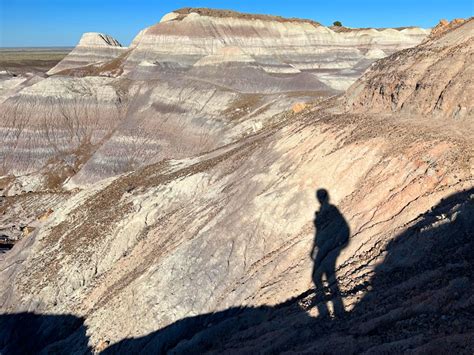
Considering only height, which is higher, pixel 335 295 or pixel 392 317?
pixel 392 317

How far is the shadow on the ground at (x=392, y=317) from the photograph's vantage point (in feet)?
23.7

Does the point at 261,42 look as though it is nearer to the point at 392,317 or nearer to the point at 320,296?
the point at 320,296

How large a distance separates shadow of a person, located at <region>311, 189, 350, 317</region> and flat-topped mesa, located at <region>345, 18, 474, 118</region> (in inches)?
196

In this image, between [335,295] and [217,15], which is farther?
[217,15]

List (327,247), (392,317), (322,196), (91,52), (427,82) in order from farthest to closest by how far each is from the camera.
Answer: (91,52)
(427,82)
(322,196)
(327,247)
(392,317)

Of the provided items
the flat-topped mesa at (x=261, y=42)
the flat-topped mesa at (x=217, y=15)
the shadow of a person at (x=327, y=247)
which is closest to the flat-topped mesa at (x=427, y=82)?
the shadow of a person at (x=327, y=247)

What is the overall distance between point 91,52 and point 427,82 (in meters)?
81.0

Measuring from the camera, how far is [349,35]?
81812 mm

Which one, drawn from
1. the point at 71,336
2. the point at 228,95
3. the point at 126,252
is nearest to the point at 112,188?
the point at 126,252

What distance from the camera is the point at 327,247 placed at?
11.7 m

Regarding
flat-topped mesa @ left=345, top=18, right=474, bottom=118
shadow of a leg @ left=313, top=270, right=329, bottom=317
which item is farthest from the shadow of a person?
flat-topped mesa @ left=345, top=18, right=474, bottom=118

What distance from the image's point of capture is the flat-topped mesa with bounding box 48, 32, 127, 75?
8219 centimetres

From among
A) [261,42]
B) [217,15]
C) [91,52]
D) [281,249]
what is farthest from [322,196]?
[91,52]

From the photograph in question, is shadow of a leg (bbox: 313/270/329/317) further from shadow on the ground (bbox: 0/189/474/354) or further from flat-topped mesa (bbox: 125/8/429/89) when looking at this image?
flat-topped mesa (bbox: 125/8/429/89)
